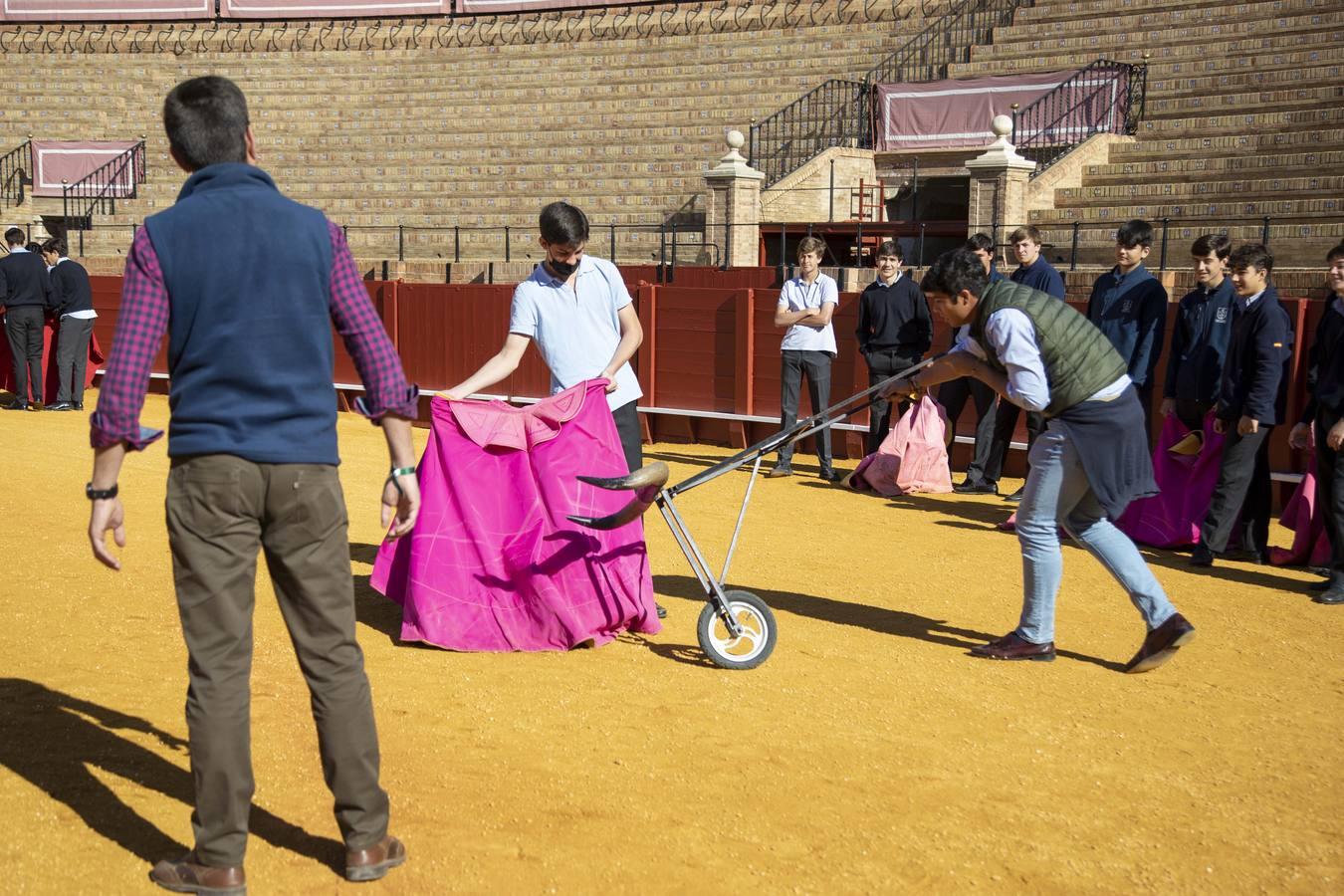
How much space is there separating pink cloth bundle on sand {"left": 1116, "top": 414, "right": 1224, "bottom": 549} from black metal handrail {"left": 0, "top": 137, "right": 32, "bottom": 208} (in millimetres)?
23487

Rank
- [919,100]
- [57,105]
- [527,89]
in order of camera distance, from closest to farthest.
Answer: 1. [919,100]
2. [527,89]
3. [57,105]

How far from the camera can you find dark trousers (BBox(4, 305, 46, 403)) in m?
13.0

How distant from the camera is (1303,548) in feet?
24.1

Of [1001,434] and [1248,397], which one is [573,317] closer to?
[1248,397]

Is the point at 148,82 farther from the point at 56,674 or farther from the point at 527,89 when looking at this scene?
the point at 56,674

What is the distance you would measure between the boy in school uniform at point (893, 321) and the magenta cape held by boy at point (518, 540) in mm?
4263

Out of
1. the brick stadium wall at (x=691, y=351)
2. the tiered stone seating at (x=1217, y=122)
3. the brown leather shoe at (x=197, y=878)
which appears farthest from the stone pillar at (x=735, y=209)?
the brown leather shoe at (x=197, y=878)

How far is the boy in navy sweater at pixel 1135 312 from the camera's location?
7.64 metres

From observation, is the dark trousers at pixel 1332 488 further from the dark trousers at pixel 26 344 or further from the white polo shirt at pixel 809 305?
the dark trousers at pixel 26 344

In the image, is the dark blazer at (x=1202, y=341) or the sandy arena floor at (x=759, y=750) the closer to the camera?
the sandy arena floor at (x=759, y=750)

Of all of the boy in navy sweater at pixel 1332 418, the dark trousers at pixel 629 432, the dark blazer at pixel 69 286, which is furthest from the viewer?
the dark blazer at pixel 69 286

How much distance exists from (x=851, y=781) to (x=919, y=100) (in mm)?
17462

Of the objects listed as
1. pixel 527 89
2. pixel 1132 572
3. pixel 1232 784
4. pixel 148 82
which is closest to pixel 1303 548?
pixel 1132 572

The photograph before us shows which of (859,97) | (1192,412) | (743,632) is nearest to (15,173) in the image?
(859,97)
